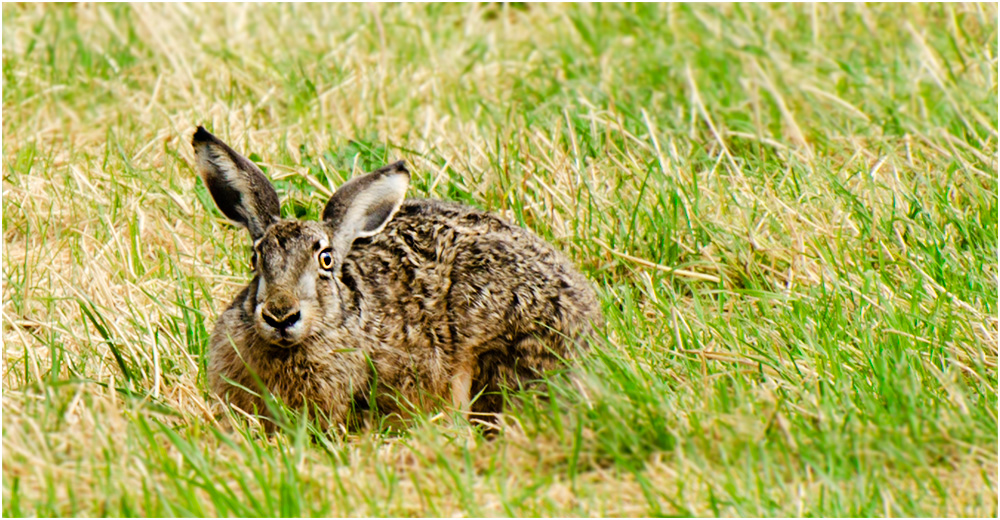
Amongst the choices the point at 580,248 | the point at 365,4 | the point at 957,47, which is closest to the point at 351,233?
the point at 580,248

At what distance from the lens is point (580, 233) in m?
6.11

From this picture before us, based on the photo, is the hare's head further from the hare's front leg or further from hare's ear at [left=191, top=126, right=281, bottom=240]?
the hare's front leg

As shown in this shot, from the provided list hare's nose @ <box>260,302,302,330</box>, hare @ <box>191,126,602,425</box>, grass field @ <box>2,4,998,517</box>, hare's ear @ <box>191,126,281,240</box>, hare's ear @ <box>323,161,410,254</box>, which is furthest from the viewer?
hare's ear @ <box>323,161,410,254</box>

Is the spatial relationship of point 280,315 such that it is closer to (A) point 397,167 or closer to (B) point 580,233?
(A) point 397,167

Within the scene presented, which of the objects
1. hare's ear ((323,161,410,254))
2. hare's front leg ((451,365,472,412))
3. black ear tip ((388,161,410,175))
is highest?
black ear tip ((388,161,410,175))

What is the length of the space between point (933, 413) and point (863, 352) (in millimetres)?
675

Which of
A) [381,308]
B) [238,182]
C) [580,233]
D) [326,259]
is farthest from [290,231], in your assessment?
[580,233]

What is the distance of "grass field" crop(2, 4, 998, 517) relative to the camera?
13.0ft

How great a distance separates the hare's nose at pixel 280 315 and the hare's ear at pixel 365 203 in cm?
47

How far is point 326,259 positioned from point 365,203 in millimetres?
329

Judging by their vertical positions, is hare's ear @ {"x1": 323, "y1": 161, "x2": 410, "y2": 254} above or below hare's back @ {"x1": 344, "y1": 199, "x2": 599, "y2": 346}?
above

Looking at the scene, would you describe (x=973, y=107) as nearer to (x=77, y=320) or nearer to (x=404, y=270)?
(x=404, y=270)

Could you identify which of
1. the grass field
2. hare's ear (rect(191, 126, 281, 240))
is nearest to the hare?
hare's ear (rect(191, 126, 281, 240))

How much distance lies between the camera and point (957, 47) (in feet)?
25.1
